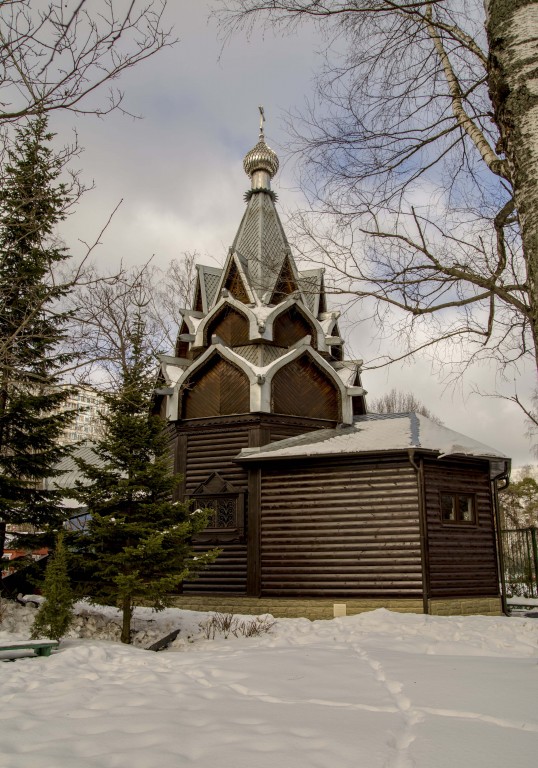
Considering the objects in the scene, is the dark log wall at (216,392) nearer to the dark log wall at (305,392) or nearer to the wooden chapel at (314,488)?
the wooden chapel at (314,488)

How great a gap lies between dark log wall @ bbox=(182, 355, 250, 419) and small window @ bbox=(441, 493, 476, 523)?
5182 millimetres

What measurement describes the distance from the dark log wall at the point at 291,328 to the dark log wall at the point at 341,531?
4.17 m

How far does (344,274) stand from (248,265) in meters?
11.2

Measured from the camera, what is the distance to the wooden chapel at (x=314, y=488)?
40.7 feet

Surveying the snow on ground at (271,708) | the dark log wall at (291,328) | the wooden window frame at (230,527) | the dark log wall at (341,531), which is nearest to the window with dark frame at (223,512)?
the wooden window frame at (230,527)

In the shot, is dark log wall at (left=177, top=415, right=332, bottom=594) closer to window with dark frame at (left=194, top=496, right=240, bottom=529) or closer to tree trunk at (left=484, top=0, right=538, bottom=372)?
window with dark frame at (left=194, top=496, right=240, bottom=529)

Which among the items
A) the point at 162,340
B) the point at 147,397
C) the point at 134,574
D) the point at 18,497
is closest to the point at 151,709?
the point at 134,574

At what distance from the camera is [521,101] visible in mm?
3414

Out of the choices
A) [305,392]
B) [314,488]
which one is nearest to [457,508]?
[314,488]

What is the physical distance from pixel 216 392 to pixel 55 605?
7.95 metres

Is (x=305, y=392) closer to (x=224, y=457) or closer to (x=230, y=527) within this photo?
(x=224, y=457)

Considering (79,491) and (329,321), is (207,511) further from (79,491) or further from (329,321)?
(329,321)

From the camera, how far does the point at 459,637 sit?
30.3 feet

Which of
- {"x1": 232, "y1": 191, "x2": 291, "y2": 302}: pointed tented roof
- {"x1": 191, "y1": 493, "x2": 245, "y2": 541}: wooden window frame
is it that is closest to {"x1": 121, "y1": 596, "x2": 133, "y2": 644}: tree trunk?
{"x1": 191, "y1": 493, "x2": 245, "y2": 541}: wooden window frame
